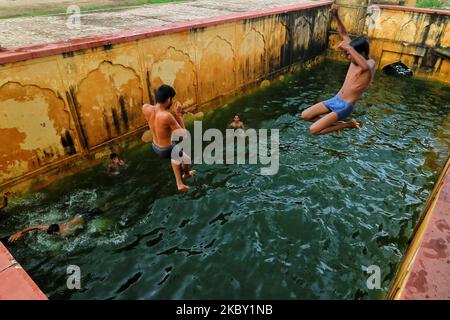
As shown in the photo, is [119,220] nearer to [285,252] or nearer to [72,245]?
[72,245]

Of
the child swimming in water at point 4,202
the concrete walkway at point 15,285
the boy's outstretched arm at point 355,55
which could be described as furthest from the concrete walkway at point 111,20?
the boy's outstretched arm at point 355,55

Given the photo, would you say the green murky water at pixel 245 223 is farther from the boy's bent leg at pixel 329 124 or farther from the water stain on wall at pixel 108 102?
the boy's bent leg at pixel 329 124

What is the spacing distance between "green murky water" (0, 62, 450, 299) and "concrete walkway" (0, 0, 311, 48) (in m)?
3.37

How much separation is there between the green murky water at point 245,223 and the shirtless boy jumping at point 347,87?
6.18 ft

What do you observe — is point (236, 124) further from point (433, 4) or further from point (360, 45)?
point (433, 4)

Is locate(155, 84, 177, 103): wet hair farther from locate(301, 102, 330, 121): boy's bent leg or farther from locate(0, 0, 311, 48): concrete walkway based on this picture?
locate(0, 0, 311, 48): concrete walkway

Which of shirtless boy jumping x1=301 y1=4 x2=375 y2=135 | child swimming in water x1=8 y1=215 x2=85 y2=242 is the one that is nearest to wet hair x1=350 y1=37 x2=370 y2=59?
shirtless boy jumping x1=301 y1=4 x2=375 y2=135

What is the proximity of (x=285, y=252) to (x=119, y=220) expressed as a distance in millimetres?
3383

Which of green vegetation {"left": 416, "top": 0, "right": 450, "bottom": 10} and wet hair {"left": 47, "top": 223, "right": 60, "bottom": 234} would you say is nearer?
wet hair {"left": 47, "top": 223, "right": 60, "bottom": 234}

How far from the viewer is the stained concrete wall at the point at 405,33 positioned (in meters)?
14.0

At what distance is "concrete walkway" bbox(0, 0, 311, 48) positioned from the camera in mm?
7785

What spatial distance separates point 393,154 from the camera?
905cm

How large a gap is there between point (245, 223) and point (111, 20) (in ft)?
25.6

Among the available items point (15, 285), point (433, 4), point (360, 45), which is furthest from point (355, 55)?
point (433, 4)
